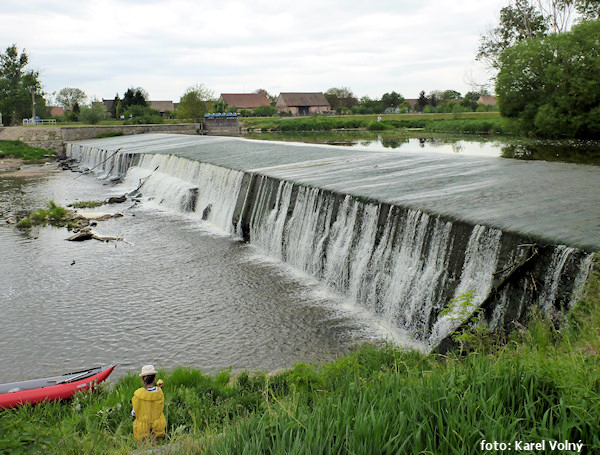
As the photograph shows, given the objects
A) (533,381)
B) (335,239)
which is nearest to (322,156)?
(335,239)

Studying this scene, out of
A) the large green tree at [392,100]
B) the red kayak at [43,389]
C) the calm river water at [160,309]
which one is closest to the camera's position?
the red kayak at [43,389]

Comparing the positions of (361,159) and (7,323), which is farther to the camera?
(361,159)

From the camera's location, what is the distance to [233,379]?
8.46 metres

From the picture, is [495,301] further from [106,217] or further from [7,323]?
[106,217]

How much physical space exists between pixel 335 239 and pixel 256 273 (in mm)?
2364

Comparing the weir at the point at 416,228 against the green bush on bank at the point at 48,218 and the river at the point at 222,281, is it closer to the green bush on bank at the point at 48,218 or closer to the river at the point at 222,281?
the river at the point at 222,281

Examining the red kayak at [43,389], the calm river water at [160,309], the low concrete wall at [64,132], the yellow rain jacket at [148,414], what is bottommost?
the calm river water at [160,309]

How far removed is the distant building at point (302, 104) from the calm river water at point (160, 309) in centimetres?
10201

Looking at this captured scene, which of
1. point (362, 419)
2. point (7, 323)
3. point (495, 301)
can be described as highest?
point (362, 419)

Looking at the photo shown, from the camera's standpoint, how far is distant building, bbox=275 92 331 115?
384 feet

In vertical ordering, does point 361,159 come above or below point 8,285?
above

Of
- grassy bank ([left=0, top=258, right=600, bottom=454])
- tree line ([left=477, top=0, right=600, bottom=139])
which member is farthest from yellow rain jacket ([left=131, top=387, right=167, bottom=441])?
tree line ([left=477, top=0, right=600, bottom=139])

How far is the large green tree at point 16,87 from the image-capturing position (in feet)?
226

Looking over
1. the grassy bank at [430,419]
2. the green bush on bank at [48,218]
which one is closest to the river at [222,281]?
the green bush on bank at [48,218]
